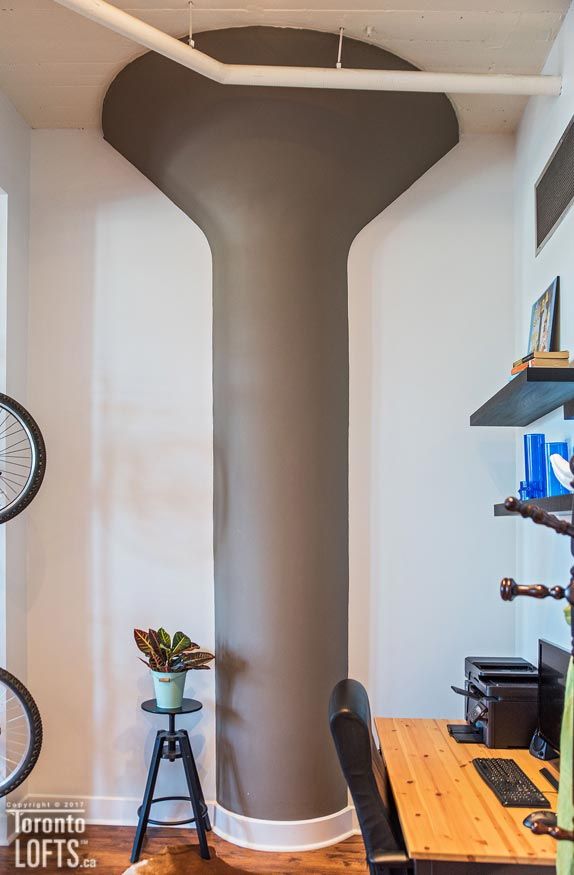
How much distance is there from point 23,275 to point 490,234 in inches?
85.6

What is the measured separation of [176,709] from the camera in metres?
3.57

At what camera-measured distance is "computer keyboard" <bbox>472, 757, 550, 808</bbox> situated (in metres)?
2.35

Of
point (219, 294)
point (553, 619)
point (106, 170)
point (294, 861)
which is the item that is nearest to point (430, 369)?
point (219, 294)

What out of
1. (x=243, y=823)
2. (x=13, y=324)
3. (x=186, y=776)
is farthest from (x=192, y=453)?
(x=243, y=823)

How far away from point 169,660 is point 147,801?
0.58 metres

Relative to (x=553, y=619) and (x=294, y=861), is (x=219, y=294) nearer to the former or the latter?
(x=553, y=619)

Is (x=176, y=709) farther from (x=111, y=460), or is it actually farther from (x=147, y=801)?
(x=111, y=460)

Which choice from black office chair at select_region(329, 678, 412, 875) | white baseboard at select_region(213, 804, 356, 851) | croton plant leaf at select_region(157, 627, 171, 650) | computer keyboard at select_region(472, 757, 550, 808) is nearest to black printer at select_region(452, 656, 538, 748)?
computer keyboard at select_region(472, 757, 550, 808)

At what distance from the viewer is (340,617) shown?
381 centimetres

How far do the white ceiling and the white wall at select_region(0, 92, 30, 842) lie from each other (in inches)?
10.5

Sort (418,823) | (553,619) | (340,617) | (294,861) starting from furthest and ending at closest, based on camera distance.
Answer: (340,617) < (294,861) < (553,619) < (418,823)

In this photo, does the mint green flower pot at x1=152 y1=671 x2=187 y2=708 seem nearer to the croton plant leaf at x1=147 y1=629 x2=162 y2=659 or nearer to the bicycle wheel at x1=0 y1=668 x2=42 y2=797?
the croton plant leaf at x1=147 y1=629 x2=162 y2=659

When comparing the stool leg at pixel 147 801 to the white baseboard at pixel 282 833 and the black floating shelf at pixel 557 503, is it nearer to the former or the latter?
the white baseboard at pixel 282 833

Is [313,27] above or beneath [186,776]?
above
